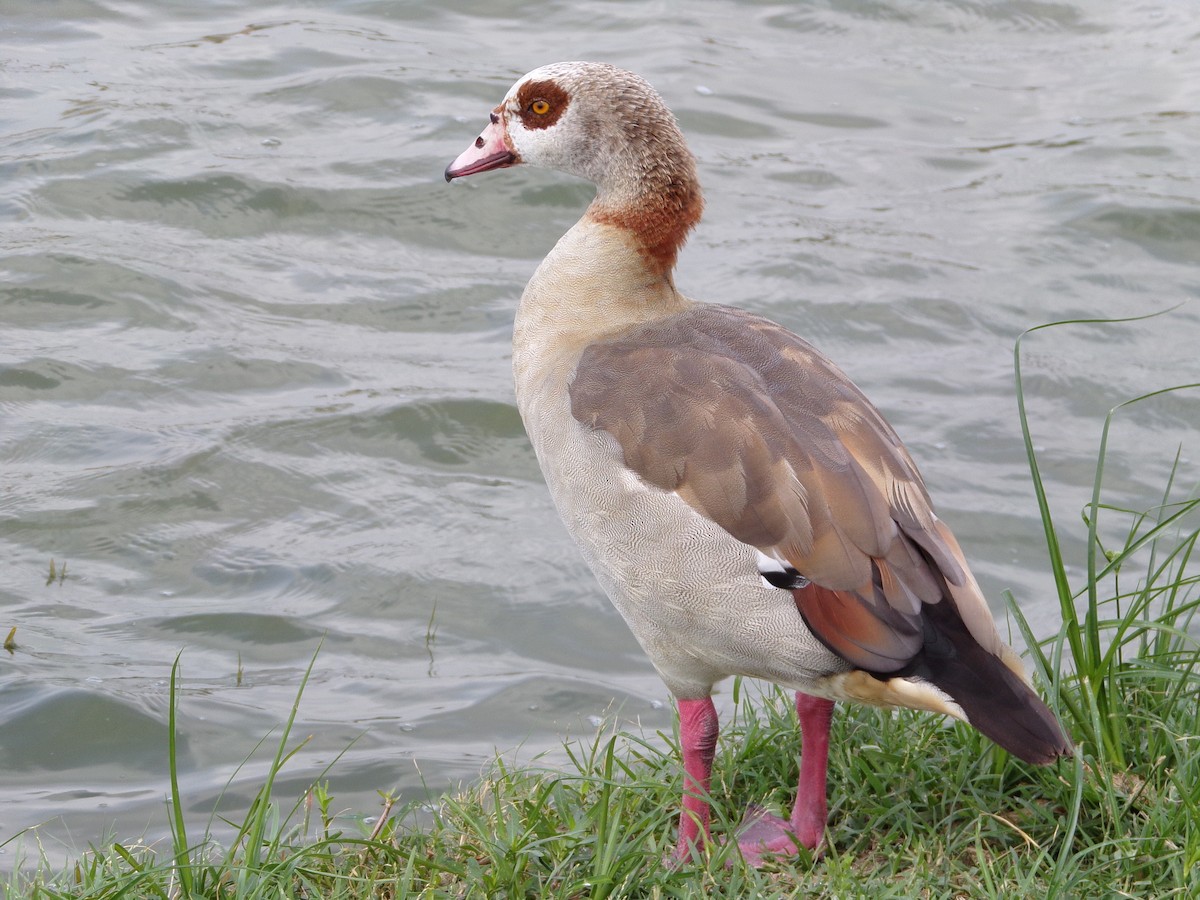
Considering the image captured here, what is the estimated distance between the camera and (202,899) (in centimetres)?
309

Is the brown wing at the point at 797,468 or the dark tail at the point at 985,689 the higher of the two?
the brown wing at the point at 797,468

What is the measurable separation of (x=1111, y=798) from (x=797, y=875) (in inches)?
27.5

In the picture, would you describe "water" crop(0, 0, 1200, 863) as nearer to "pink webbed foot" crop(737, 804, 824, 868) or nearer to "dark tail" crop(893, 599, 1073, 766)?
"pink webbed foot" crop(737, 804, 824, 868)

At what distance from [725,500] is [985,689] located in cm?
70

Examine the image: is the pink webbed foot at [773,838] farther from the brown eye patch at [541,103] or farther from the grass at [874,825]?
the brown eye patch at [541,103]

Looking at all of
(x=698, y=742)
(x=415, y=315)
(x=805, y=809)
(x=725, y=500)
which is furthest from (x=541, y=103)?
(x=415, y=315)

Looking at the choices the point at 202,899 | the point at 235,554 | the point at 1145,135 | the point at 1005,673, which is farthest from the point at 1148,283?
the point at 202,899

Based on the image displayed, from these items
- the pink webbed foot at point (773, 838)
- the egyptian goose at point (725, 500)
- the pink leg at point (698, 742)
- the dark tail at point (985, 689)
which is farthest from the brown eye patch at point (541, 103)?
the pink webbed foot at point (773, 838)

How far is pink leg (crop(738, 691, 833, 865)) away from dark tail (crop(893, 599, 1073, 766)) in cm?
43

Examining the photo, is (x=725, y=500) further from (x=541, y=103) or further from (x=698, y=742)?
(x=541, y=103)

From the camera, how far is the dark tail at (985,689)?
2.96 metres

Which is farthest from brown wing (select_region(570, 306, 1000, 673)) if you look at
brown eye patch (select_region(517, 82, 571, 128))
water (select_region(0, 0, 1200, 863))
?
water (select_region(0, 0, 1200, 863))

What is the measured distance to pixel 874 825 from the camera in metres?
3.46

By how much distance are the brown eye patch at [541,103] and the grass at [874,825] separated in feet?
5.16
